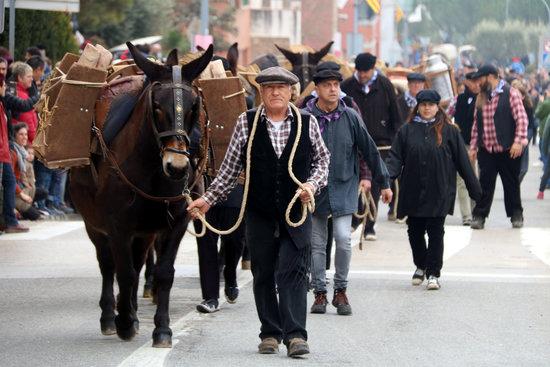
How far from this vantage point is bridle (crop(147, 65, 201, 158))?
1040cm

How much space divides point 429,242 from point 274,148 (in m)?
4.41

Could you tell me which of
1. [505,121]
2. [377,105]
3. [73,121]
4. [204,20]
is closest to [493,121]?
[505,121]

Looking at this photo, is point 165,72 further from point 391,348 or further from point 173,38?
point 173,38

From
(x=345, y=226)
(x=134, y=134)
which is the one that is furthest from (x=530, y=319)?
(x=134, y=134)

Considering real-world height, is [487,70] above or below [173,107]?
below

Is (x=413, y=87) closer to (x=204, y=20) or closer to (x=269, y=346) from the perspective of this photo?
(x=269, y=346)

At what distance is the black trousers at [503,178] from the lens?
68.2ft

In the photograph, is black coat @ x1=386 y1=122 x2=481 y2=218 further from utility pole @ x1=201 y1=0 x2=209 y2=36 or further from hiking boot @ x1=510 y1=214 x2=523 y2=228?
utility pole @ x1=201 y1=0 x2=209 y2=36

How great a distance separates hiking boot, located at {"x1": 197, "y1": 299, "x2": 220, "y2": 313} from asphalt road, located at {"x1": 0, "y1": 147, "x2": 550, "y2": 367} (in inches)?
2.4

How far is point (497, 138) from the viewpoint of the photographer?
67.9ft

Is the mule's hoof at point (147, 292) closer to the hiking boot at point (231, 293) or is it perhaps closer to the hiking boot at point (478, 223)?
the hiking boot at point (231, 293)

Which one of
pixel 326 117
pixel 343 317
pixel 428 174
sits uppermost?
pixel 326 117

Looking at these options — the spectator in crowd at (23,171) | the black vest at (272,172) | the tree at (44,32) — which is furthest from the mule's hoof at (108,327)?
the tree at (44,32)

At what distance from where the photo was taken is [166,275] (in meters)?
11.0
